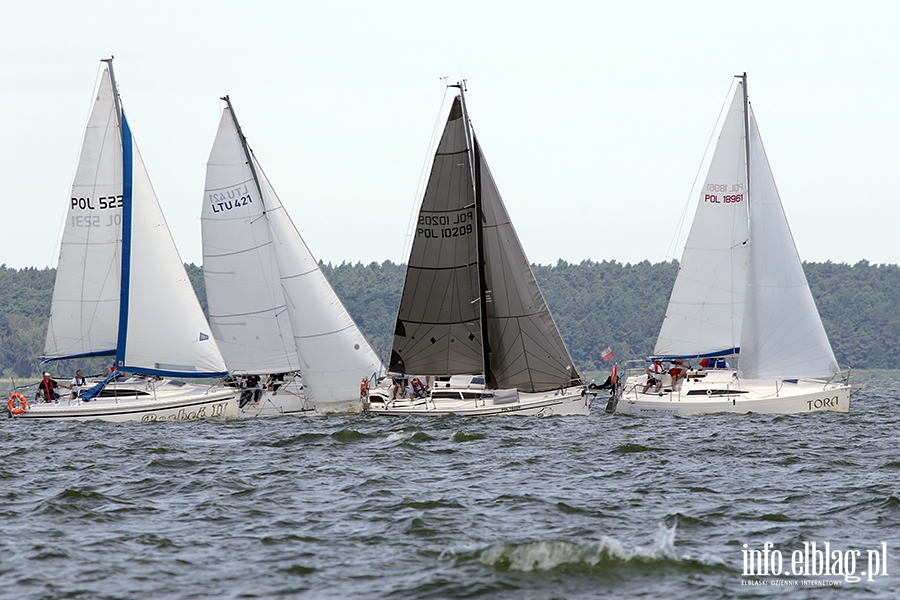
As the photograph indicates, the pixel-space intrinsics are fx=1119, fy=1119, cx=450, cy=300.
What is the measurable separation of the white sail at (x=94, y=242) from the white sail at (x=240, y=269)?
12.9ft

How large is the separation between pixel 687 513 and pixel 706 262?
21272 millimetres

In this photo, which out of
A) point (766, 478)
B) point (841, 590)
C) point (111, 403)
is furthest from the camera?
point (111, 403)

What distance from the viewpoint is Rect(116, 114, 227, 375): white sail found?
31938mm

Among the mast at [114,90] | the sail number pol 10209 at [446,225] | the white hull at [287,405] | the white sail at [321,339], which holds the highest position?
the mast at [114,90]

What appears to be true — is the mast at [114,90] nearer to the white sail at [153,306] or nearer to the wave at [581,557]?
the white sail at [153,306]

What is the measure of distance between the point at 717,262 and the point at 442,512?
2193cm

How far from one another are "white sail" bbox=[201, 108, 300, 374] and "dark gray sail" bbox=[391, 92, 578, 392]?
6864 mm

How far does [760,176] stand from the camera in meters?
33.2

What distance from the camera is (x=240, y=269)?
35562 mm

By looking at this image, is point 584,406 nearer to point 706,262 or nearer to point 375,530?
point 706,262

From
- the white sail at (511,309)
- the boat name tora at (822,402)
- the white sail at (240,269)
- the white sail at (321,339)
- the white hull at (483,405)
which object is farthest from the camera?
the white sail at (240,269)

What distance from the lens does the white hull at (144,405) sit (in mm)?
29938

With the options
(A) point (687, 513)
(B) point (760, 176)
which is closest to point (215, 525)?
(A) point (687, 513)

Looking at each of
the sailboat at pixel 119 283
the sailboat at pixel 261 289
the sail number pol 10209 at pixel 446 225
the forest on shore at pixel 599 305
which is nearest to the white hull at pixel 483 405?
the sailboat at pixel 261 289
